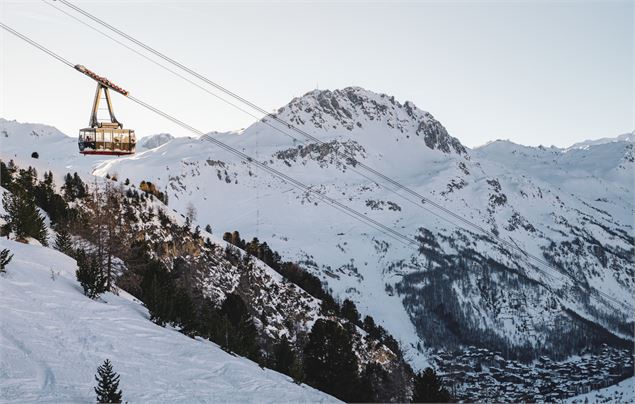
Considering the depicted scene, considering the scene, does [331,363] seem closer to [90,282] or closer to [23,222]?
[23,222]

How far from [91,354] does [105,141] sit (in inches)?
715

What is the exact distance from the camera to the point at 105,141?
39.2 metres

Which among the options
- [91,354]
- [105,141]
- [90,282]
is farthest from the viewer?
[105,141]

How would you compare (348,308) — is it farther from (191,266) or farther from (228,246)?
(191,266)

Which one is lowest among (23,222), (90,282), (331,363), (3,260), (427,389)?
(331,363)

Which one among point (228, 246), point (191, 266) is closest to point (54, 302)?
point (191, 266)

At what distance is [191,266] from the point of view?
3580 inches

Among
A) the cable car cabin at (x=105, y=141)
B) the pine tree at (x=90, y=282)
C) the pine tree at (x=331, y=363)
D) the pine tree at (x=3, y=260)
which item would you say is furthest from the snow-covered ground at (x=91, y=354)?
the pine tree at (x=331, y=363)

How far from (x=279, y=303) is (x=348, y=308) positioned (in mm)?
26722

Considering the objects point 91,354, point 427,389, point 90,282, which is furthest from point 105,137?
point 427,389

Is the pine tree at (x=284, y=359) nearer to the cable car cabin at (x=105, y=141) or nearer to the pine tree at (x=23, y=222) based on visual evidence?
the pine tree at (x=23, y=222)

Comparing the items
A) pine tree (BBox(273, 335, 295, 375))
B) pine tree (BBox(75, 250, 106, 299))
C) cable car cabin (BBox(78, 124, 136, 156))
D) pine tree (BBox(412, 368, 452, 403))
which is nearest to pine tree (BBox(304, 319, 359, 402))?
pine tree (BBox(273, 335, 295, 375))

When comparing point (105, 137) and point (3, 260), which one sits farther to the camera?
point (105, 137)

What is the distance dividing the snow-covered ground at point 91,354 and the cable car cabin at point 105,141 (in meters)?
8.05
